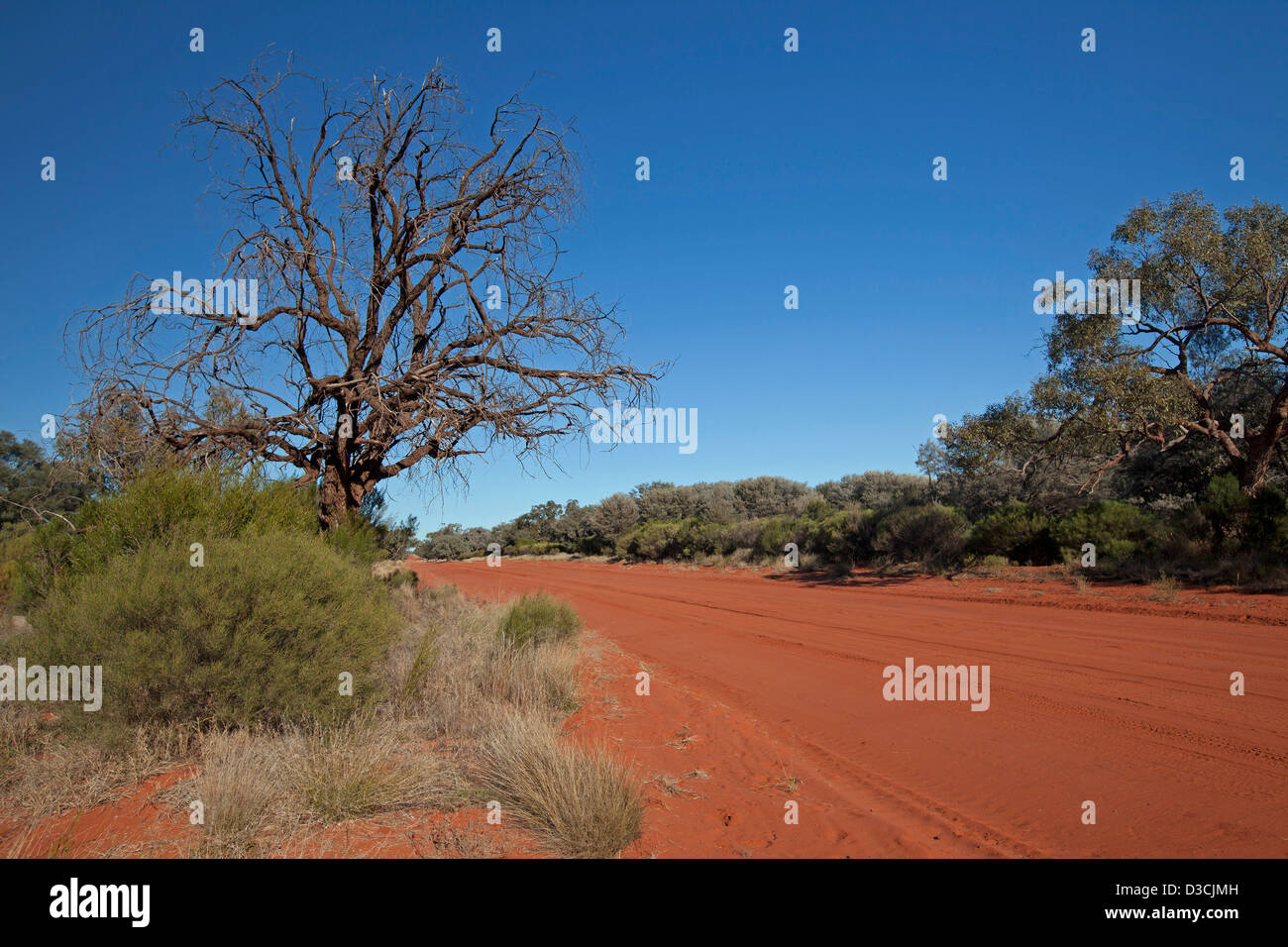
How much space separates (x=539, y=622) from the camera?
398 inches

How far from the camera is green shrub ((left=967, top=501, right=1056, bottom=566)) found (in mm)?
18875

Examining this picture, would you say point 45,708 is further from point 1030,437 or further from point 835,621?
point 1030,437

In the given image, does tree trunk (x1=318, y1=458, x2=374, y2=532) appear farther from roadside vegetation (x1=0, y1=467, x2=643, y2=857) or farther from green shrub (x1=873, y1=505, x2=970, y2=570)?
green shrub (x1=873, y1=505, x2=970, y2=570)

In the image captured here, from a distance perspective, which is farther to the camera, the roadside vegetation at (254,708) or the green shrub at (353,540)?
the green shrub at (353,540)

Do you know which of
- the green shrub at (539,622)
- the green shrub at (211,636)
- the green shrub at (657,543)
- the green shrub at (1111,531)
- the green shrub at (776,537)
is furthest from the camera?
the green shrub at (657,543)

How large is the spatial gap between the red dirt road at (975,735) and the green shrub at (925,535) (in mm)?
7777

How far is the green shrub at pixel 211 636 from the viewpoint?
4926mm

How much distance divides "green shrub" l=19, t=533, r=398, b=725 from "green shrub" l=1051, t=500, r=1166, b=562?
55.2ft

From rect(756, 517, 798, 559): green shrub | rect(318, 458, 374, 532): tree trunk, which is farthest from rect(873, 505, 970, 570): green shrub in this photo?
rect(318, 458, 374, 532): tree trunk

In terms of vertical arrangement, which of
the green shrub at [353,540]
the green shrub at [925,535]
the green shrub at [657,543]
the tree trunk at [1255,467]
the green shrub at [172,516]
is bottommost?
the green shrub at [657,543]

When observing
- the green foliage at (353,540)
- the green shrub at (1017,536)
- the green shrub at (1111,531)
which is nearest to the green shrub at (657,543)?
the green shrub at (1017,536)

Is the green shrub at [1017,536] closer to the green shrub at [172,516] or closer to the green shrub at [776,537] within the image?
the green shrub at [776,537]

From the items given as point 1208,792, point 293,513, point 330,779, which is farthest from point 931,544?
point 330,779

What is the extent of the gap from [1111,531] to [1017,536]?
8.92 feet
